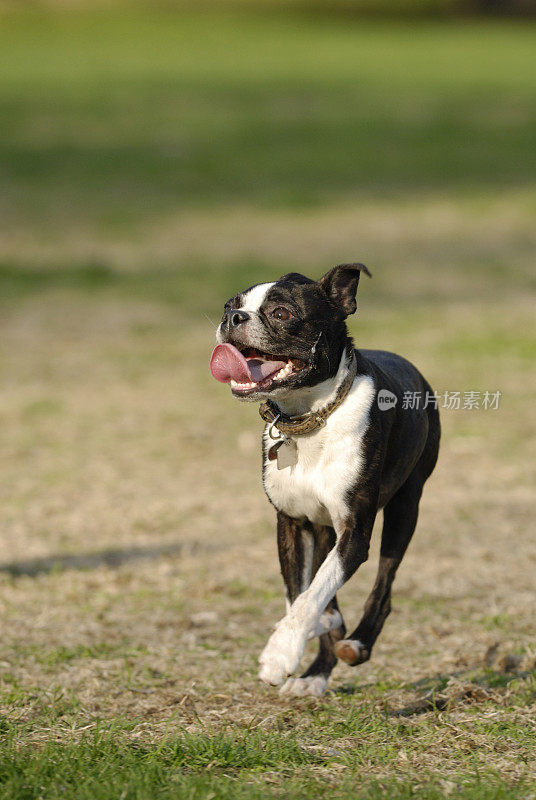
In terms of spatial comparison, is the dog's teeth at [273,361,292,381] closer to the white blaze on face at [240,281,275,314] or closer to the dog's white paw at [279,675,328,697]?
the white blaze on face at [240,281,275,314]

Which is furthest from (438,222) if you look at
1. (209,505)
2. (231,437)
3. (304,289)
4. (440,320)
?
(304,289)

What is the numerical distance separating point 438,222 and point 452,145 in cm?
836

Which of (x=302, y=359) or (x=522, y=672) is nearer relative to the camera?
(x=302, y=359)

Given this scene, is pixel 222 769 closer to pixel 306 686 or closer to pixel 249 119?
pixel 306 686

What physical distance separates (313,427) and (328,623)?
933mm

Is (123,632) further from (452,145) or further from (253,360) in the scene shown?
(452,145)

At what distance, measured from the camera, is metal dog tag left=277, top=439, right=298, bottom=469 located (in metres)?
4.78

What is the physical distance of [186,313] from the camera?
16.8 metres

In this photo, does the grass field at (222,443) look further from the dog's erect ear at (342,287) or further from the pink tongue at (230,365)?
the dog's erect ear at (342,287)

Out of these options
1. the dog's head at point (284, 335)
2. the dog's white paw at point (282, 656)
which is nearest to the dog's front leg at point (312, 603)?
the dog's white paw at point (282, 656)

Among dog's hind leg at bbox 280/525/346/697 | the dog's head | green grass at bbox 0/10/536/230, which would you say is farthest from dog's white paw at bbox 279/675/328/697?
green grass at bbox 0/10/536/230

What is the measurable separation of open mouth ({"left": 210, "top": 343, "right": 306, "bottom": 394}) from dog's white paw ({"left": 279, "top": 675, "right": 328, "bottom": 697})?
1.44m

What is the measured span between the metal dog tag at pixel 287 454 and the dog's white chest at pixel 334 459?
2 cm

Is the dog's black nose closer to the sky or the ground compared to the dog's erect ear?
closer to the ground
